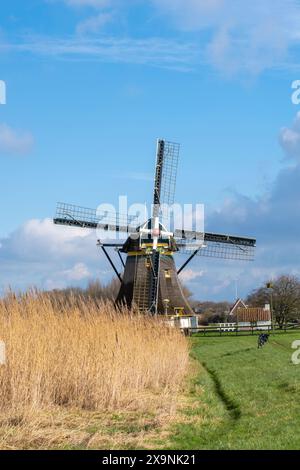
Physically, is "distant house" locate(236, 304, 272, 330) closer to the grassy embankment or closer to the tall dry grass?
the grassy embankment

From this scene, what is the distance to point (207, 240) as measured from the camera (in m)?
43.9

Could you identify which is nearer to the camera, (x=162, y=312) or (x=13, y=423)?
(x=13, y=423)

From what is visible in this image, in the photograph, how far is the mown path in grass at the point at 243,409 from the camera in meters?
9.02

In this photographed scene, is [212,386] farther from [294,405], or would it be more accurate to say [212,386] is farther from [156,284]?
[156,284]

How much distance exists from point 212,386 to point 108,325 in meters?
3.79

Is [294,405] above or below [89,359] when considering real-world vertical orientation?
below

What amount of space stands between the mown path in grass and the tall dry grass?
44.9 inches

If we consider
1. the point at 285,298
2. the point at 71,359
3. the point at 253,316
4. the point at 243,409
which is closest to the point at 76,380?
the point at 71,359

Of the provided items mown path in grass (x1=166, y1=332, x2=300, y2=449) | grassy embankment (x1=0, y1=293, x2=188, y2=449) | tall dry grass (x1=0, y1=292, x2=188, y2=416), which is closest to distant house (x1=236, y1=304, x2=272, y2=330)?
mown path in grass (x1=166, y1=332, x2=300, y2=449)

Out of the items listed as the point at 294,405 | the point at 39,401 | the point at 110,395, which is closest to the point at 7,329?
the point at 39,401

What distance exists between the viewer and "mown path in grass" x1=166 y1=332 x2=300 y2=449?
9023 mm
